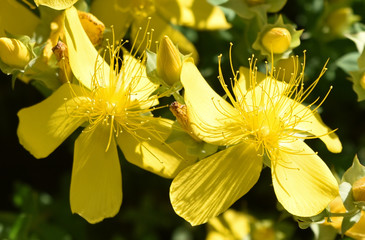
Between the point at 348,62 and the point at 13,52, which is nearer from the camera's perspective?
the point at 13,52

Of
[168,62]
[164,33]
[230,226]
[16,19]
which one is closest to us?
[168,62]

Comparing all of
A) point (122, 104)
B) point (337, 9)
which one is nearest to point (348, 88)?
point (337, 9)

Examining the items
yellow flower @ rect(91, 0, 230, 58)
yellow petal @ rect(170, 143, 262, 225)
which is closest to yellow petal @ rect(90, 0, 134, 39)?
yellow flower @ rect(91, 0, 230, 58)

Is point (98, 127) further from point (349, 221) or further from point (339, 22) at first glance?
point (339, 22)

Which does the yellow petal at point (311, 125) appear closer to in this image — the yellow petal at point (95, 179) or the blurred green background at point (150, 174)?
the blurred green background at point (150, 174)

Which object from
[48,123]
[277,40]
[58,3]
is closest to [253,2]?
[277,40]

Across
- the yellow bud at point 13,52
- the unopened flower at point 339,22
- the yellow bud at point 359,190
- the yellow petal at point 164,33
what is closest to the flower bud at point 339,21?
the unopened flower at point 339,22
